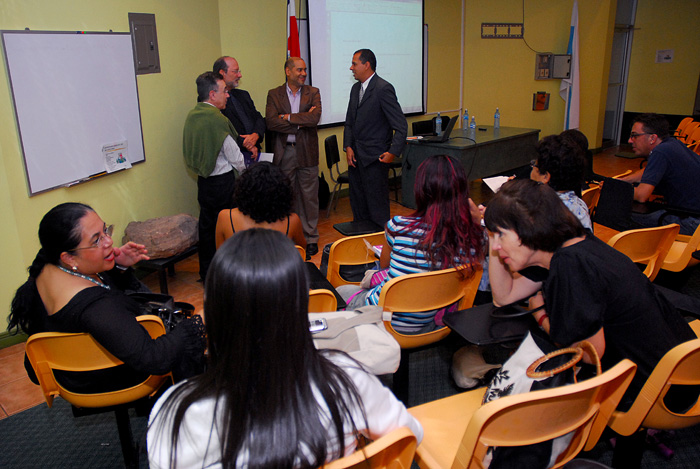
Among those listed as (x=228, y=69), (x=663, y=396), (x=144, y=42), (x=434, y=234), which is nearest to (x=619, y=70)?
(x=228, y=69)

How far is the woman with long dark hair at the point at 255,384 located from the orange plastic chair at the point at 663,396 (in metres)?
0.92

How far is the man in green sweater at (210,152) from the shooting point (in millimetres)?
3609

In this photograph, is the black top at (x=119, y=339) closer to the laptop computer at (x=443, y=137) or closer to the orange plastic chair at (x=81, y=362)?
the orange plastic chair at (x=81, y=362)

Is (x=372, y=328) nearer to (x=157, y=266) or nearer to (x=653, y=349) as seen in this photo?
(x=653, y=349)

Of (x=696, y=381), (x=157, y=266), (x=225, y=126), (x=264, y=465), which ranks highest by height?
(x=225, y=126)

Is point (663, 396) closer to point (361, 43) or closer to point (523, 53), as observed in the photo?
point (361, 43)

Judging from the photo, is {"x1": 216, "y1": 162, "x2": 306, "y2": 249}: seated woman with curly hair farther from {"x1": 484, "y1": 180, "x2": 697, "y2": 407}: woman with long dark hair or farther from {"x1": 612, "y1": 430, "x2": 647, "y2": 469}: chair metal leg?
{"x1": 612, "y1": 430, "x2": 647, "y2": 469}: chair metal leg

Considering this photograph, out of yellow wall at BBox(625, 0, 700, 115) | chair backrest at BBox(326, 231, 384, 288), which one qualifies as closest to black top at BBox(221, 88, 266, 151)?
chair backrest at BBox(326, 231, 384, 288)

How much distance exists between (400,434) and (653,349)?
3.08ft

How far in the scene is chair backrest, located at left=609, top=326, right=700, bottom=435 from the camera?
1.30m

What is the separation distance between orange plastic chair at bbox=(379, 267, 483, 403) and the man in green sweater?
196 cm

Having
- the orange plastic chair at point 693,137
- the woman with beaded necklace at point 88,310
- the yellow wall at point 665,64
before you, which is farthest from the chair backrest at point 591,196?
the yellow wall at point 665,64

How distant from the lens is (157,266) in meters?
3.20

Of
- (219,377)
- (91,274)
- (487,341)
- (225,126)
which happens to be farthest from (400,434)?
(225,126)
